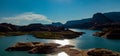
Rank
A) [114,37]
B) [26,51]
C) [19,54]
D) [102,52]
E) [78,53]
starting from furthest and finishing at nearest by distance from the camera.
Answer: [114,37], [26,51], [19,54], [78,53], [102,52]

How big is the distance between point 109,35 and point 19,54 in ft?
394

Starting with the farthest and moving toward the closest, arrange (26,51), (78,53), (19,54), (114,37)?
(114,37)
(26,51)
(19,54)
(78,53)

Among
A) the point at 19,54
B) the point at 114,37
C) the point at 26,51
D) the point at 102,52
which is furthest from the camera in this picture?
the point at 114,37

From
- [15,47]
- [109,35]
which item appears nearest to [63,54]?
[15,47]

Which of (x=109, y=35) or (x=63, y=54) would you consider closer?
(x=63, y=54)

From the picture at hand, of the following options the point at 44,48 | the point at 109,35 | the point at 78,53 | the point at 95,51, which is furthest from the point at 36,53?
the point at 109,35

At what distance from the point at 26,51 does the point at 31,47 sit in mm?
4732

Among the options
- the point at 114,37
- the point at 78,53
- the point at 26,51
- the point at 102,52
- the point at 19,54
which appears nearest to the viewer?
the point at 102,52

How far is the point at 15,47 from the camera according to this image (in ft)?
327

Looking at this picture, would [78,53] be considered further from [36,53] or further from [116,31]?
[116,31]

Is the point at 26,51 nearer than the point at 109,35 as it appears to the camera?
Yes

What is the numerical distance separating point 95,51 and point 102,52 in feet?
8.94

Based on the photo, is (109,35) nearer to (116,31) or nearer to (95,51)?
(116,31)

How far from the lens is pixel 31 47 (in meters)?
99.2
